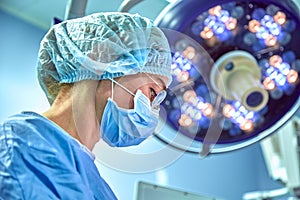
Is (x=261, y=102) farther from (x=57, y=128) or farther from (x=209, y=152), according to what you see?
(x=57, y=128)

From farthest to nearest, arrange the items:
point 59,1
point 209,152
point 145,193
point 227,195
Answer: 1. point 227,195
2. point 59,1
3. point 145,193
4. point 209,152

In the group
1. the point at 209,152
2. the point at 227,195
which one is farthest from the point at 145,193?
the point at 227,195

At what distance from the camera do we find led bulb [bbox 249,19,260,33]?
1.29m

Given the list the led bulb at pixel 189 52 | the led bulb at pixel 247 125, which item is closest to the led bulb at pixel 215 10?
the led bulb at pixel 189 52

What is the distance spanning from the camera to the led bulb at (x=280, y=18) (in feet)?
4.12

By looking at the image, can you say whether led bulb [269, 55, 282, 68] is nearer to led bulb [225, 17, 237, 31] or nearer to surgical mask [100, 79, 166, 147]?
led bulb [225, 17, 237, 31]

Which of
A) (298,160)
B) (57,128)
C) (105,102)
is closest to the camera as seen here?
(57,128)

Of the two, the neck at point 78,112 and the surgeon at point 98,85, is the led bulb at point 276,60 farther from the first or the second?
the neck at point 78,112

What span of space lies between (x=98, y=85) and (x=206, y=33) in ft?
1.13

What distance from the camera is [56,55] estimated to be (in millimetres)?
1146

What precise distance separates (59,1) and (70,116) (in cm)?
127

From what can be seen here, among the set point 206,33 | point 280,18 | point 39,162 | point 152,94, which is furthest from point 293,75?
point 39,162

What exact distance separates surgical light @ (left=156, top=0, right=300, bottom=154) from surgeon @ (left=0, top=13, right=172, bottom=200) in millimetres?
109

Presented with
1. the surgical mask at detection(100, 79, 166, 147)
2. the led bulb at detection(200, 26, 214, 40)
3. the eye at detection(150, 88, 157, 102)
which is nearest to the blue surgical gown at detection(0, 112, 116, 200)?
the surgical mask at detection(100, 79, 166, 147)
